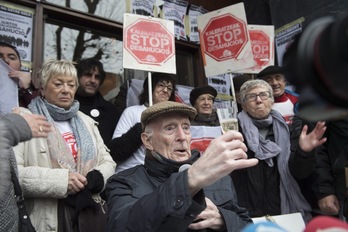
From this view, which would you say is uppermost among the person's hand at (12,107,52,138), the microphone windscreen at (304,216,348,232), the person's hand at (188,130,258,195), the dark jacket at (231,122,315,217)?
the person's hand at (12,107,52,138)

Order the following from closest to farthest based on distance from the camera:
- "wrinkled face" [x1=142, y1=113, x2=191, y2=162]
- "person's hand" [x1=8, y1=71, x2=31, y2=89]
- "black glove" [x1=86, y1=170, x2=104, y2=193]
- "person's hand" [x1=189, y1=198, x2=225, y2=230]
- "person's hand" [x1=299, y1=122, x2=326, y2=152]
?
"person's hand" [x1=189, y1=198, x2=225, y2=230] → "wrinkled face" [x1=142, y1=113, x2=191, y2=162] → "black glove" [x1=86, y1=170, x2=104, y2=193] → "person's hand" [x1=299, y1=122, x2=326, y2=152] → "person's hand" [x1=8, y1=71, x2=31, y2=89]

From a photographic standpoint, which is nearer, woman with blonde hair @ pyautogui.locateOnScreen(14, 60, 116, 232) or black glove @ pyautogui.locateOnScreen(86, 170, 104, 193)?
woman with blonde hair @ pyautogui.locateOnScreen(14, 60, 116, 232)

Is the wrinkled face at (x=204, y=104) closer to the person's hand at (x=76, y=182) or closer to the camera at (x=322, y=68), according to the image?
the person's hand at (x=76, y=182)

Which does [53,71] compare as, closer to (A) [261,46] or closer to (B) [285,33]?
(A) [261,46]

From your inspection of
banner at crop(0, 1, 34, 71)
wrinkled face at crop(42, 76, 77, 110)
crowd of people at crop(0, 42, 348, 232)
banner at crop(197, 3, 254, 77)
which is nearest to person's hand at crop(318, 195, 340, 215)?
crowd of people at crop(0, 42, 348, 232)

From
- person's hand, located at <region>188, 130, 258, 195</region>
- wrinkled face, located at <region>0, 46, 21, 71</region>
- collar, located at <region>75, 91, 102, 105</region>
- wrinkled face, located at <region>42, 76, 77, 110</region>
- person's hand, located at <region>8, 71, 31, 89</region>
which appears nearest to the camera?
person's hand, located at <region>188, 130, 258, 195</region>

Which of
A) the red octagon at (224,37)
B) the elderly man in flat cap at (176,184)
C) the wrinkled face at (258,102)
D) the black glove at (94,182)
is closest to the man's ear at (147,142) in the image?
the elderly man in flat cap at (176,184)

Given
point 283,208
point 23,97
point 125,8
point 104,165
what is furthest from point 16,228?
point 125,8

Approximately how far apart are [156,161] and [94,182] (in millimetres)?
638

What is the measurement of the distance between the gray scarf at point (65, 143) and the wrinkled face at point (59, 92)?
0.05m

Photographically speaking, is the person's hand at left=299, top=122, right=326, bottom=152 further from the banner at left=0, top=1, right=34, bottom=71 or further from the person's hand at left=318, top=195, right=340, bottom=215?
the banner at left=0, top=1, right=34, bottom=71

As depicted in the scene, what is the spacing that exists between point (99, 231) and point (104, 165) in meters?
0.50

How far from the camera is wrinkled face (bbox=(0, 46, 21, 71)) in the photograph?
346 centimetres

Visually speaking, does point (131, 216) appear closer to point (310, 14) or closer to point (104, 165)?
point (104, 165)
